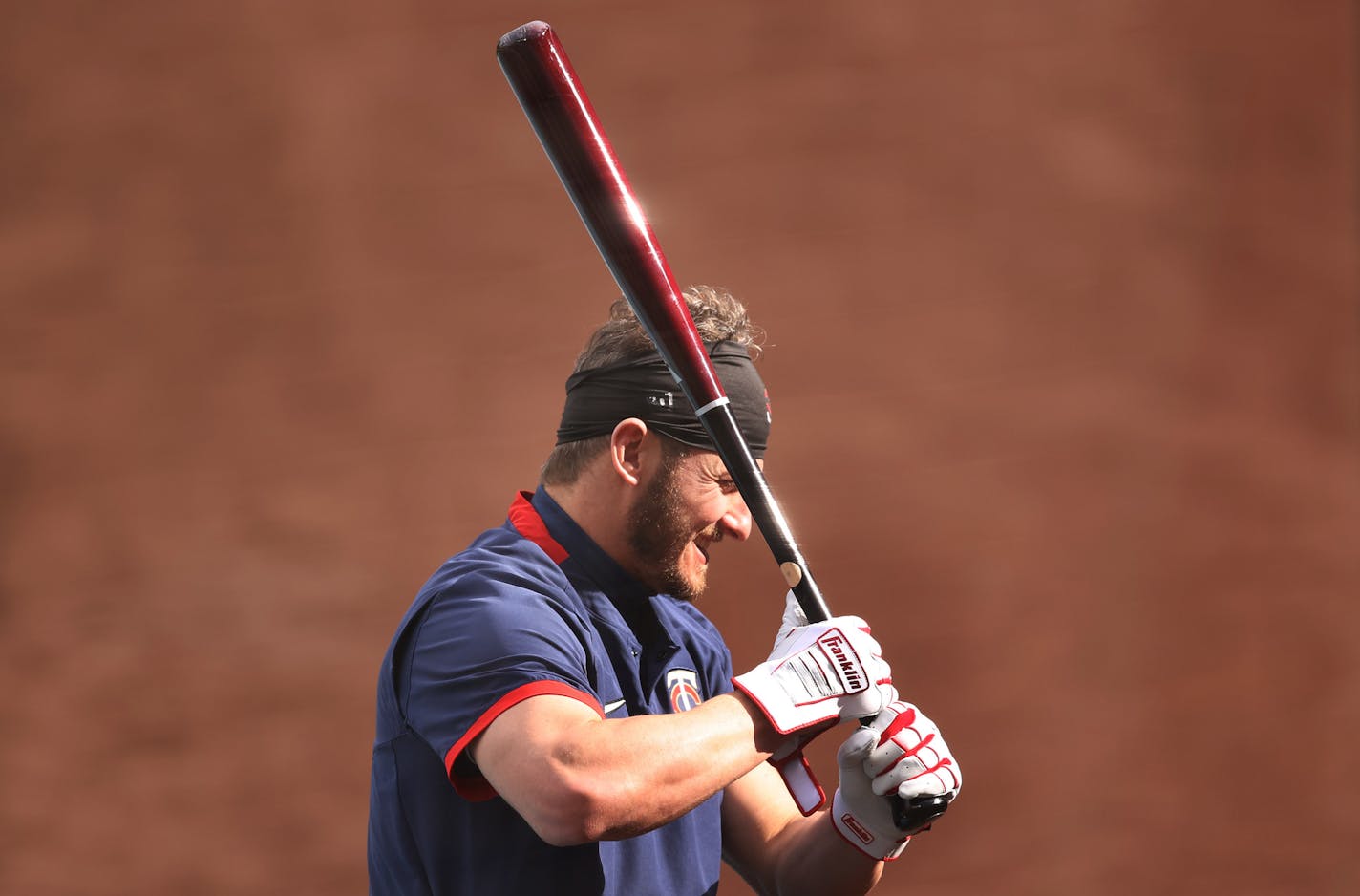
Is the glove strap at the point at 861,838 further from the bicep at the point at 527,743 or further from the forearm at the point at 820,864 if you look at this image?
the bicep at the point at 527,743

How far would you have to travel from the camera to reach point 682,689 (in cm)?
188

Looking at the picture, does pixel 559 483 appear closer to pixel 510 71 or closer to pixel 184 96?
pixel 510 71

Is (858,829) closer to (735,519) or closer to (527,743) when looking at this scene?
(735,519)

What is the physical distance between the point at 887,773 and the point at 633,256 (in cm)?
82

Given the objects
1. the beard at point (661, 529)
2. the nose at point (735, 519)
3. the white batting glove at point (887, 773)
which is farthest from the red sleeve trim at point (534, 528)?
the white batting glove at point (887, 773)

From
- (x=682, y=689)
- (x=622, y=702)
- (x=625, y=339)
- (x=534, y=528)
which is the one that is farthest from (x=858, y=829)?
(x=625, y=339)

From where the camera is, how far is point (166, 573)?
3.17 metres

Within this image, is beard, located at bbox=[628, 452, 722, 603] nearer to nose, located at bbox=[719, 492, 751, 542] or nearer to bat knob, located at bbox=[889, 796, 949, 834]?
nose, located at bbox=[719, 492, 751, 542]

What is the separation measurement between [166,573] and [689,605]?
5.30 ft

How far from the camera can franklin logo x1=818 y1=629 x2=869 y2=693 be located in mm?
1671

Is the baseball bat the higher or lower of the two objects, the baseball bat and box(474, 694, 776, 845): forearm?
the higher

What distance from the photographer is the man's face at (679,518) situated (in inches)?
71.7

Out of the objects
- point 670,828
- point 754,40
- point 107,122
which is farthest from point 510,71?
point 107,122

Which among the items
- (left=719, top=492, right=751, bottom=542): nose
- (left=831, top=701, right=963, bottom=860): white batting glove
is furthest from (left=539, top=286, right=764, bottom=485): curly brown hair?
(left=831, top=701, right=963, bottom=860): white batting glove
